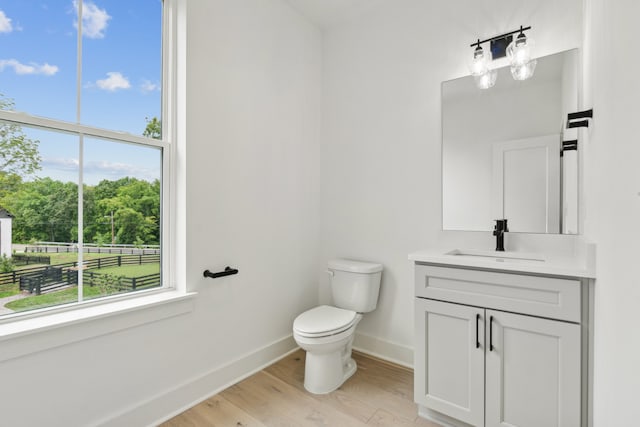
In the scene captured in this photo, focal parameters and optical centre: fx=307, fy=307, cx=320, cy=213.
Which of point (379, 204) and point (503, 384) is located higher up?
point (379, 204)

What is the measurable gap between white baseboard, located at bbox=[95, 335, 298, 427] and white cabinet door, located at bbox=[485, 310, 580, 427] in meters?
1.44

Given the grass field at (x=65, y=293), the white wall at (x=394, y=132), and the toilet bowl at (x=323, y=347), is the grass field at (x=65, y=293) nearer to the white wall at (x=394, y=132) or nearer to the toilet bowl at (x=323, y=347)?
the toilet bowl at (x=323, y=347)

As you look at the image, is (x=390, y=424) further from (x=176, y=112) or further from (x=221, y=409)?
(x=176, y=112)

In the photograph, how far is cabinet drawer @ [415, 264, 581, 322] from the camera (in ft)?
4.31

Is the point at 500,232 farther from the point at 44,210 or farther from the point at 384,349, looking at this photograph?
the point at 44,210

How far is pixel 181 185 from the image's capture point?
5.97 ft

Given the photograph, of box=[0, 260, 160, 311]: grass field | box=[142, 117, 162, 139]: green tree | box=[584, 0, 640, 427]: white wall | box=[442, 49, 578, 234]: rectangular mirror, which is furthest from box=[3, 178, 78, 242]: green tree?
box=[442, 49, 578, 234]: rectangular mirror

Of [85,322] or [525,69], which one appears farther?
[525,69]

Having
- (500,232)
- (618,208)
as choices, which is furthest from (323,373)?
(618,208)

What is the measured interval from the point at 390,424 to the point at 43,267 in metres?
1.90

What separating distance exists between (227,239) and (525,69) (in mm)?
2103

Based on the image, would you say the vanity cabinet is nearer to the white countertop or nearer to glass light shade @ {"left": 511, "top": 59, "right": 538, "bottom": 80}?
the white countertop

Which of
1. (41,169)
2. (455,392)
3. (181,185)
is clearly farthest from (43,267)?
(455,392)

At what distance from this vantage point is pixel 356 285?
228cm
